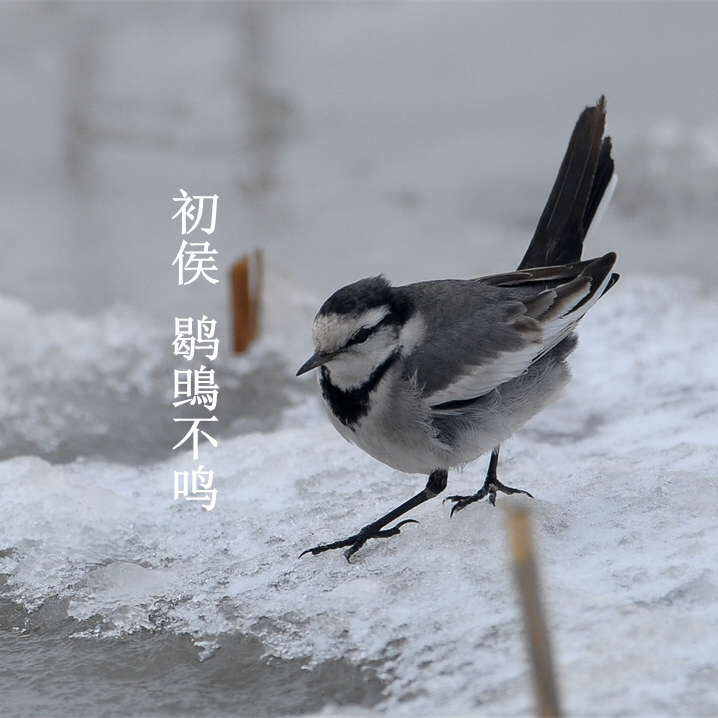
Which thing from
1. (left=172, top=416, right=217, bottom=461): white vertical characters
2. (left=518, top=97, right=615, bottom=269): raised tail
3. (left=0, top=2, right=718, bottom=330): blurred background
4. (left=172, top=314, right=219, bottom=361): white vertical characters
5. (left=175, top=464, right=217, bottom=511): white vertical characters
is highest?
(left=0, top=2, right=718, bottom=330): blurred background

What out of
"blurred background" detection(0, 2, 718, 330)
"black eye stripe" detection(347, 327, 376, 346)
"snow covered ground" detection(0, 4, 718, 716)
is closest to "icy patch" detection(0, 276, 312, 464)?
"snow covered ground" detection(0, 4, 718, 716)

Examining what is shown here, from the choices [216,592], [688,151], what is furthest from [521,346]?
[688,151]

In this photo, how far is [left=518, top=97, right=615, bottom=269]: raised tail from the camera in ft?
15.0

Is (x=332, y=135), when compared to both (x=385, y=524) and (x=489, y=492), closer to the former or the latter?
(x=489, y=492)

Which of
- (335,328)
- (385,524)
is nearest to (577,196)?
(335,328)

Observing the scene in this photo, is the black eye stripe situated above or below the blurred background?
below

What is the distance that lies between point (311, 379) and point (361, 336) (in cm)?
243

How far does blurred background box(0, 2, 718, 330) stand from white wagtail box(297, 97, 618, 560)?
343cm

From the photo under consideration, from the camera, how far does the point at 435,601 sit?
336cm

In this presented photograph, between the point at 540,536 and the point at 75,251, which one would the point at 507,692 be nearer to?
the point at 540,536

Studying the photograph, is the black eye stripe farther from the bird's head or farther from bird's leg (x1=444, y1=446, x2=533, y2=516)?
bird's leg (x1=444, y1=446, x2=533, y2=516)

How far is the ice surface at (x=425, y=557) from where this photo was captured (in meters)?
2.86

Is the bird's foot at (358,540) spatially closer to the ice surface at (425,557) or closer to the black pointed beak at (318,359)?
the ice surface at (425,557)

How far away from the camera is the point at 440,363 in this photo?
3.86m
